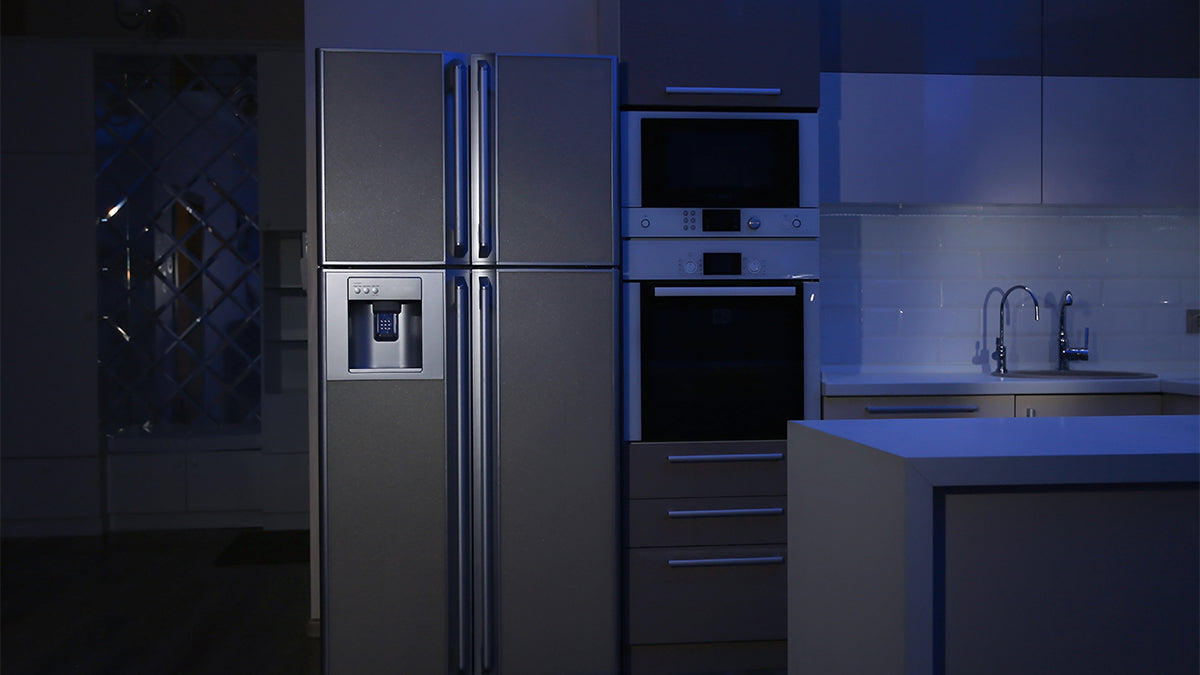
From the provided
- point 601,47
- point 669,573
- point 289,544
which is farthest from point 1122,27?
point 289,544

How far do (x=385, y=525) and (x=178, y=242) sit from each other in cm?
316

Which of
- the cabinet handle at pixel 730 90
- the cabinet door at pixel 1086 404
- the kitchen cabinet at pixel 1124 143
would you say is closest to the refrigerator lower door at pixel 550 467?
the cabinet handle at pixel 730 90

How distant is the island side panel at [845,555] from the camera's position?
1.06 meters

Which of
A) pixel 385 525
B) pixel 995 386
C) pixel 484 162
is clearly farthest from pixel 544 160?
pixel 995 386

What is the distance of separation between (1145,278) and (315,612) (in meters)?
3.28

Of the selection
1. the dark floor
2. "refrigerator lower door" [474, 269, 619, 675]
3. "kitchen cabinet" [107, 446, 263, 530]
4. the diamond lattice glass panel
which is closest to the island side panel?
"refrigerator lower door" [474, 269, 619, 675]

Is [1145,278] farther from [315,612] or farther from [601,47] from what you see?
[315,612]

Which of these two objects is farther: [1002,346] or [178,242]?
[178,242]

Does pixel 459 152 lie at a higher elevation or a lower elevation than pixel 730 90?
lower

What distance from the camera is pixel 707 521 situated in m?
2.65

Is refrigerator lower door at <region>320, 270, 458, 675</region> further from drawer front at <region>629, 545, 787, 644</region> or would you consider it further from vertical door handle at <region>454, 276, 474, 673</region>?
drawer front at <region>629, 545, 787, 644</region>

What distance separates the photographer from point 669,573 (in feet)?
8.66

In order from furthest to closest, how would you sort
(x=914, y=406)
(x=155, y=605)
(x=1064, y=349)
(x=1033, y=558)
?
(x=155, y=605), (x=1064, y=349), (x=914, y=406), (x=1033, y=558)

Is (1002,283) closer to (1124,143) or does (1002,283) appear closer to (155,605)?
(1124,143)
